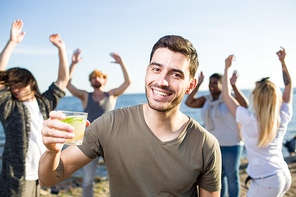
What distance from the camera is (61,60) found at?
338 centimetres

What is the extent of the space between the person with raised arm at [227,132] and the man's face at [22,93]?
3307 millimetres

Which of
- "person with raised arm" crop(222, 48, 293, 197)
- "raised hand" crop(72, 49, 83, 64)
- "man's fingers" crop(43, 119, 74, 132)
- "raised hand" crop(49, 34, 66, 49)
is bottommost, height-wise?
"person with raised arm" crop(222, 48, 293, 197)

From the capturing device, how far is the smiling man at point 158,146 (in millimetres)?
1820

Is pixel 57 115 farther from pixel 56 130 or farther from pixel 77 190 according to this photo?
pixel 77 190

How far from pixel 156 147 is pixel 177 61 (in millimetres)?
749

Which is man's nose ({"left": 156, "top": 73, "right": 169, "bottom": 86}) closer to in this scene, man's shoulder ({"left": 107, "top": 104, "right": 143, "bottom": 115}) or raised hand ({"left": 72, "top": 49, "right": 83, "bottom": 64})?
man's shoulder ({"left": 107, "top": 104, "right": 143, "bottom": 115})

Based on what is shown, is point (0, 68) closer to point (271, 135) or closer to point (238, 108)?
point (238, 108)

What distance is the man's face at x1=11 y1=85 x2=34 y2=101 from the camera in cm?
295

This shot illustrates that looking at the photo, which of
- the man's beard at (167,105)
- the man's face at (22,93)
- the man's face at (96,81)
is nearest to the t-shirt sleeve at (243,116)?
the man's beard at (167,105)

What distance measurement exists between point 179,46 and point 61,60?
217 cm

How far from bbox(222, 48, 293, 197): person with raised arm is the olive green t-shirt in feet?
4.48

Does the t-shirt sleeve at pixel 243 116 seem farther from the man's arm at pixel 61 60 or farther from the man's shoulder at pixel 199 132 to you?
the man's arm at pixel 61 60

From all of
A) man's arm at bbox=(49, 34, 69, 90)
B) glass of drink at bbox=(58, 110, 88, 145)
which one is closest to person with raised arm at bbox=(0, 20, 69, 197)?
man's arm at bbox=(49, 34, 69, 90)

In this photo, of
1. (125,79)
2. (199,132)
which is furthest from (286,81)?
(125,79)
